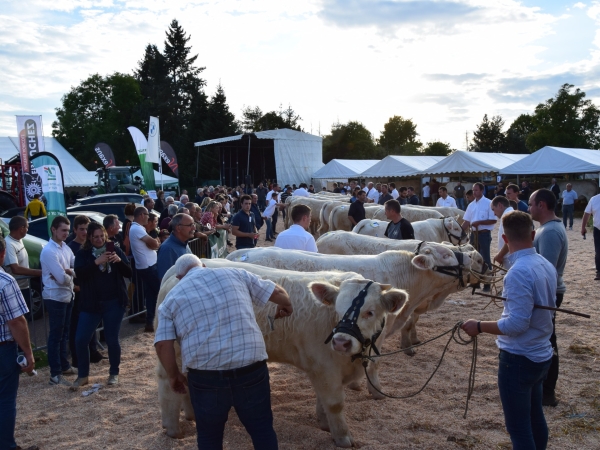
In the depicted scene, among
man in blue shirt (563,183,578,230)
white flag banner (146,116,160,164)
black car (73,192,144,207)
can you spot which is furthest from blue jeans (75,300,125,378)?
man in blue shirt (563,183,578,230)

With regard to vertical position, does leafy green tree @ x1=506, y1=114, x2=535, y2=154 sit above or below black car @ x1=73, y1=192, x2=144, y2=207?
above

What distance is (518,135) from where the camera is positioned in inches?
2736

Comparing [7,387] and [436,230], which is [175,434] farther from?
[436,230]

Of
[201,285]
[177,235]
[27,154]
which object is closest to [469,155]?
[27,154]

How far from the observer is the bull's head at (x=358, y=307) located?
12.5 feet

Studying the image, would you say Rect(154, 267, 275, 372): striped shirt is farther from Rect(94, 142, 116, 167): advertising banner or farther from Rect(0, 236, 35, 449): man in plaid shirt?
Rect(94, 142, 116, 167): advertising banner

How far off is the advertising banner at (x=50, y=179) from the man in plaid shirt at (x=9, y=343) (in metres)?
6.81

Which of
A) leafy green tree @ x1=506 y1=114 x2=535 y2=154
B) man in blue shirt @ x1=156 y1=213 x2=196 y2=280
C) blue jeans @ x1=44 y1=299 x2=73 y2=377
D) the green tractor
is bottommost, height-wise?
blue jeans @ x1=44 y1=299 x2=73 y2=377

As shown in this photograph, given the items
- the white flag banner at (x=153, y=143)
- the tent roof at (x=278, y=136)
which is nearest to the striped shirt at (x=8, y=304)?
the white flag banner at (x=153, y=143)

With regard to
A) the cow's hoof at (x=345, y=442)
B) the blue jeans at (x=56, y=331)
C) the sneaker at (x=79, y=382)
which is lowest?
the sneaker at (x=79, y=382)

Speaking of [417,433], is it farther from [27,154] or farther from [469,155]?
[469,155]

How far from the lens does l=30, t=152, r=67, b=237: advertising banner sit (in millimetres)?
10281

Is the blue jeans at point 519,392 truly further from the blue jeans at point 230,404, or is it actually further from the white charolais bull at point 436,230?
the white charolais bull at point 436,230

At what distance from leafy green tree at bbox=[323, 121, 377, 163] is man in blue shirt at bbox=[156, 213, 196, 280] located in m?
71.3
